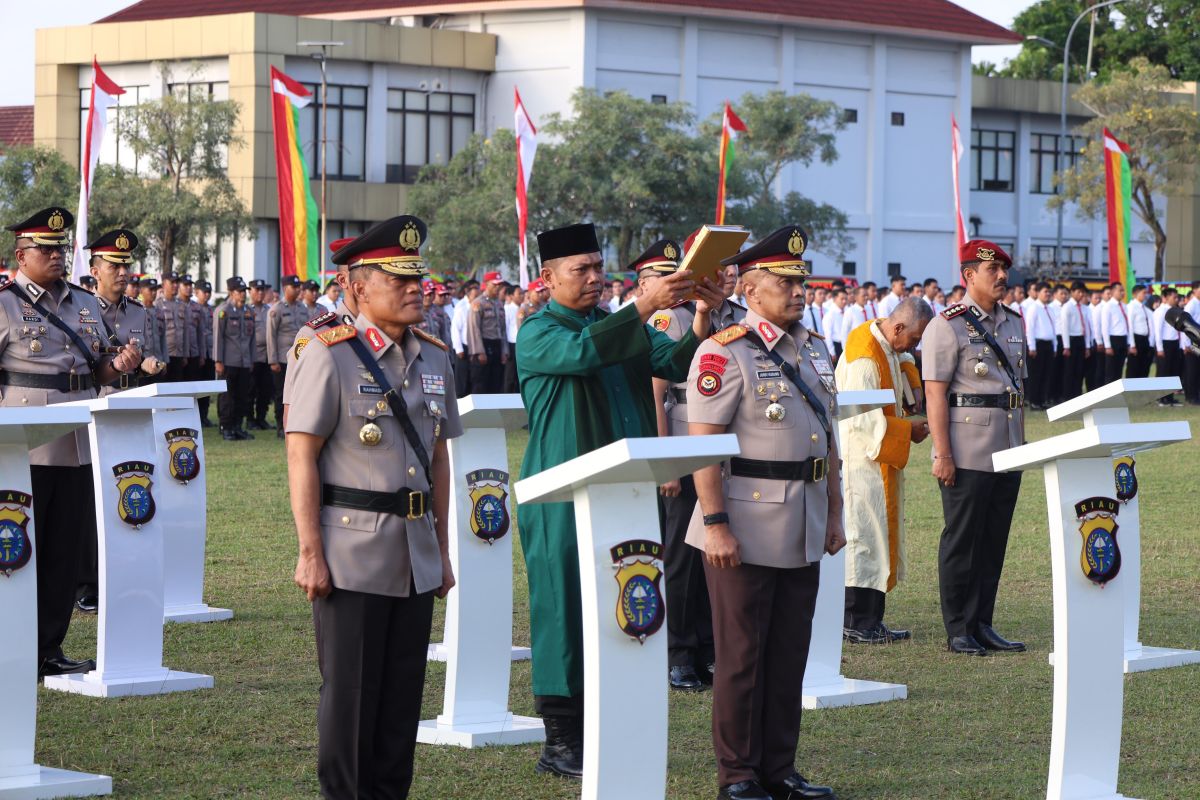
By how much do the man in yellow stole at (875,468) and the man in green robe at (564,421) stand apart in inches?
112

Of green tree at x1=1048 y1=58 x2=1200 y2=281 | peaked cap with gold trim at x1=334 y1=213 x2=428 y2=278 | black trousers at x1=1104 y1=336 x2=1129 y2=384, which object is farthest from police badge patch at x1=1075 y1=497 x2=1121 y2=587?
green tree at x1=1048 y1=58 x2=1200 y2=281

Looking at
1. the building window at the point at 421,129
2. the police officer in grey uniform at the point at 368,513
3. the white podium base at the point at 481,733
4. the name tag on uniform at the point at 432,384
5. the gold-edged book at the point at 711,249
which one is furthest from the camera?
the building window at the point at 421,129

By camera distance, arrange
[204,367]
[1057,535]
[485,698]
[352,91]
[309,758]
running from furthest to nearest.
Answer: [352,91]
[204,367]
[485,698]
[309,758]
[1057,535]

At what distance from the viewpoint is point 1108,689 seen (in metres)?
5.75

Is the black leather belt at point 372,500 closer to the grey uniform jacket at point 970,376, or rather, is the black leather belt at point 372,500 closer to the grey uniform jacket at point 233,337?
the grey uniform jacket at point 970,376

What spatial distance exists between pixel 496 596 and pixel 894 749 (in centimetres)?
170

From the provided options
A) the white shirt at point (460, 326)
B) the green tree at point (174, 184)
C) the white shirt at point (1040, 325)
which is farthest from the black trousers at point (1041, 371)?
the green tree at point (174, 184)

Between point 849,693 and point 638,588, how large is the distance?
3.20m

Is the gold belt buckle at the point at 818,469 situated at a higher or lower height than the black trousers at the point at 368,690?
higher

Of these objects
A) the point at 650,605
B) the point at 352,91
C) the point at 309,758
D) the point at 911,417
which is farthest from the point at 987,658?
the point at 352,91

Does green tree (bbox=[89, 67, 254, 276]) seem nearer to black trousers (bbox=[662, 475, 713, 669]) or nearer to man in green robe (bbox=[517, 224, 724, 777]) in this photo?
black trousers (bbox=[662, 475, 713, 669])

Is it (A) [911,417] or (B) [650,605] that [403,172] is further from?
(B) [650,605]

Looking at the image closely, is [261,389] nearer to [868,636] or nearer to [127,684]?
[868,636]

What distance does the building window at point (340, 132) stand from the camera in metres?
47.9
